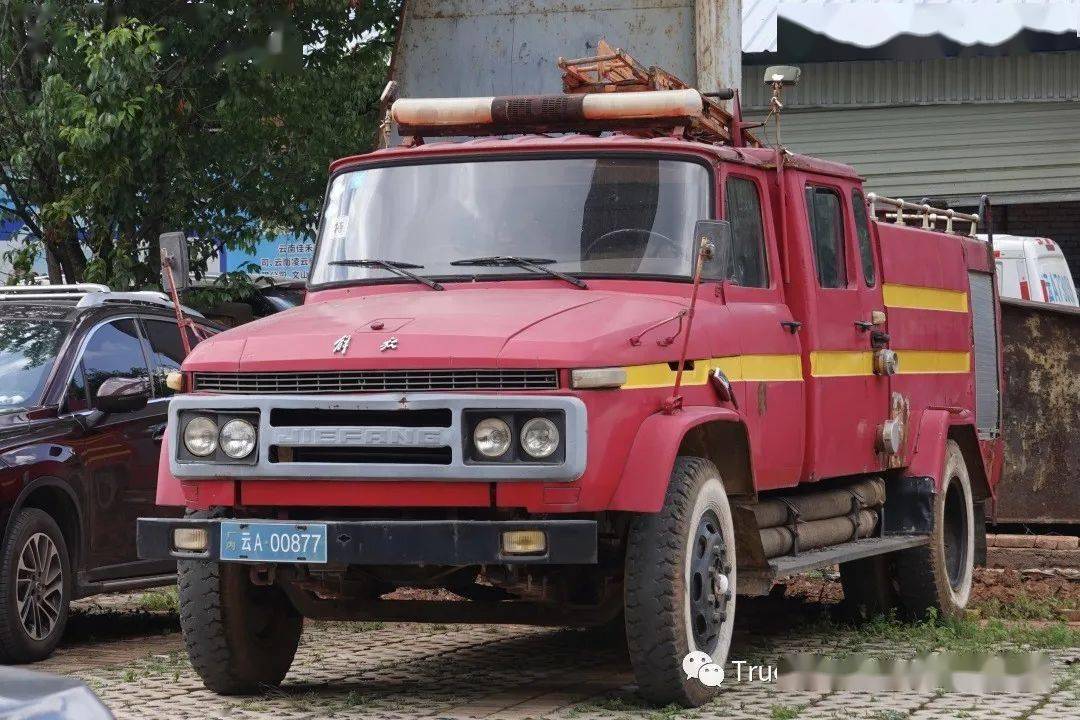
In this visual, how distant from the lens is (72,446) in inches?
383

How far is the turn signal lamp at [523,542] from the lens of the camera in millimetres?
7020

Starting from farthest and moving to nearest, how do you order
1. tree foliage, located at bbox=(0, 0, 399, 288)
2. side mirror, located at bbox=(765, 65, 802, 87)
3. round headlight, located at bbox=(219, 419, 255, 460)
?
tree foliage, located at bbox=(0, 0, 399, 288) → side mirror, located at bbox=(765, 65, 802, 87) → round headlight, located at bbox=(219, 419, 255, 460)

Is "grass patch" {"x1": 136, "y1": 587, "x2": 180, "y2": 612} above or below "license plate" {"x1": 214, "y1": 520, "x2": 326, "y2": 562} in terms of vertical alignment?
below

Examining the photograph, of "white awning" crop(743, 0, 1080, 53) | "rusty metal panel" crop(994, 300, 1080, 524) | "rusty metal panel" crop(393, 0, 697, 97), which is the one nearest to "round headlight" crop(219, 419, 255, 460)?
"rusty metal panel" crop(994, 300, 1080, 524)

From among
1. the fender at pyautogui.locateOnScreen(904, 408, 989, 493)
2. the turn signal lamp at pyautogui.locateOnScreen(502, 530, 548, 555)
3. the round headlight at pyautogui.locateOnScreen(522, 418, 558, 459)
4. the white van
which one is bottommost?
the turn signal lamp at pyautogui.locateOnScreen(502, 530, 548, 555)

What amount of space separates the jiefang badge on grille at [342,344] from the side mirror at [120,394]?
9.26 feet

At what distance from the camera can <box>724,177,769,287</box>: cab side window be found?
866 centimetres

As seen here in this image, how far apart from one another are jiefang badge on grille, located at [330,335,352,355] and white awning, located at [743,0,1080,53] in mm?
10333

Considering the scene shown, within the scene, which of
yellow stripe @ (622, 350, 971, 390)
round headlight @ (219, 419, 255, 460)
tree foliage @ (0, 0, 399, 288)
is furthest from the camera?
tree foliage @ (0, 0, 399, 288)

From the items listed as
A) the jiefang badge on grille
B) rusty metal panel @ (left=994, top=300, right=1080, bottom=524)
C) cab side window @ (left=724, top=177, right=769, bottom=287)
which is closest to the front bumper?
the jiefang badge on grille

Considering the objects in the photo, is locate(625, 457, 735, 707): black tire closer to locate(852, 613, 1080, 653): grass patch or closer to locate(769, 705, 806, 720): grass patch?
locate(769, 705, 806, 720): grass patch

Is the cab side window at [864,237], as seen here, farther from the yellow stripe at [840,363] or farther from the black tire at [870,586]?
the black tire at [870,586]

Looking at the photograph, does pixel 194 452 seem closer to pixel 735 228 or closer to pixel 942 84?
pixel 735 228

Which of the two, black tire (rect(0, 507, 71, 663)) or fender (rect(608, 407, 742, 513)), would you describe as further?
black tire (rect(0, 507, 71, 663))
